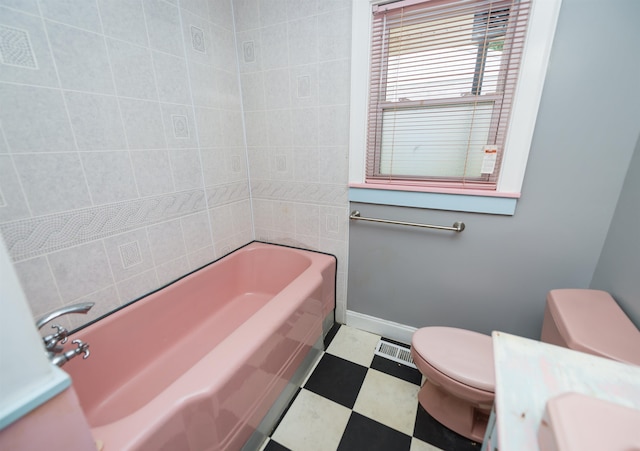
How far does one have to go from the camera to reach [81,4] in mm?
968

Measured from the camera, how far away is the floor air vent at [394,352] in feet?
5.12

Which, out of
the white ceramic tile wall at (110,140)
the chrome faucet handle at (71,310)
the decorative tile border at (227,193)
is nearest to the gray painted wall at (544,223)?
the decorative tile border at (227,193)

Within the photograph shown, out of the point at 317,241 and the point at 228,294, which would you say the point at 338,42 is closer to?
the point at 317,241

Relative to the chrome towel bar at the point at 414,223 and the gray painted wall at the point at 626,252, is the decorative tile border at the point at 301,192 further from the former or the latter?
the gray painted wall at the point at 626,252

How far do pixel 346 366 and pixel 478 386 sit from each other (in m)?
0.74

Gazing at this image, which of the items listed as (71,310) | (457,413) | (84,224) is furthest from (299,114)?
(457,413)

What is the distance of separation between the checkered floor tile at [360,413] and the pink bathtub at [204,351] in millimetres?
178

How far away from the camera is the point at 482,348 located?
1.17 meters

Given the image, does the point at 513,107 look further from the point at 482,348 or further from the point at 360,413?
the point at 360,413

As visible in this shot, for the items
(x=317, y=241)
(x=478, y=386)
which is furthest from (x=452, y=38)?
(x=478, y=386)

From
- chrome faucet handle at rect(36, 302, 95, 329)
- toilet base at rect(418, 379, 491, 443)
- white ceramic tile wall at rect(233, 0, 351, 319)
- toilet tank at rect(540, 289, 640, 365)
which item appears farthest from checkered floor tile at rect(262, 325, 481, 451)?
chrome faucet handle at rect(36, 302, 95, 329)

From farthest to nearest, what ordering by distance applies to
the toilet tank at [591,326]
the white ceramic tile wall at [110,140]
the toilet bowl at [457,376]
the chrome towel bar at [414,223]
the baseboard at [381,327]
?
the baseboard at [381,327] < the chrome towel bar at [414,223] < the toilet bowl at [457,376] < the white ceramic tile wall at [110,140] < the toilet tank at [591,326]

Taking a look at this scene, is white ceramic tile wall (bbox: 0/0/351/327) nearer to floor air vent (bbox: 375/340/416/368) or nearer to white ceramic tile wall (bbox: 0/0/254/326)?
white ceramic tile wall (bbox: 0/0/254/326)

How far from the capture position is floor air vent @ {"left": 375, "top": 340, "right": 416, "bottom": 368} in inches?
61.5
